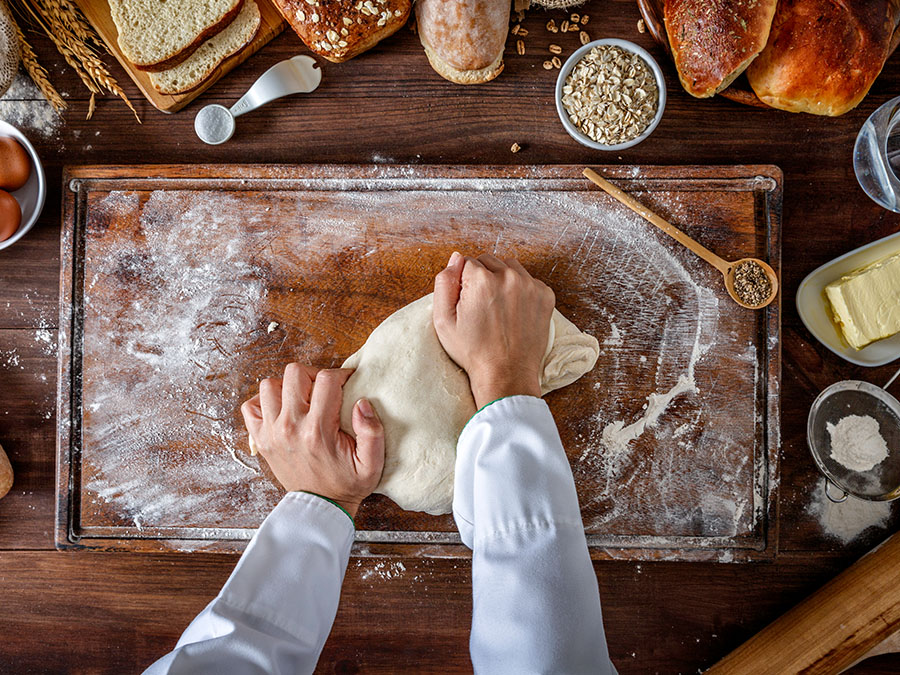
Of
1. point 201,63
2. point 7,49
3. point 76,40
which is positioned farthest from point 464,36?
point 7,49

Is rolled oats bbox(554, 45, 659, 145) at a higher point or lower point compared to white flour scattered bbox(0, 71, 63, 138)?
lower

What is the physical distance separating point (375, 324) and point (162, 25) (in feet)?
2.29

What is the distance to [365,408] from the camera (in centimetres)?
106

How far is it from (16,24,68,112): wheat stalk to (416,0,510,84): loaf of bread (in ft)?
2.45

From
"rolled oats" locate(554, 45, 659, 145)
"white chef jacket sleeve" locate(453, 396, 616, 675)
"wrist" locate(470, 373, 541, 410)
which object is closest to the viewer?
"white chef jacket sleeve" locate(453, 396, 616, 675)

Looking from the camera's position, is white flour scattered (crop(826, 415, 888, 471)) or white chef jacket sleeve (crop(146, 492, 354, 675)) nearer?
white chef jacket sleeve (crop(146, 492, 354, 675))

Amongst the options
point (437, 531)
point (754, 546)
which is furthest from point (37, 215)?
point (754, 546)

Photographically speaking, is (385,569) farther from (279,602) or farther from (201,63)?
(201,63)

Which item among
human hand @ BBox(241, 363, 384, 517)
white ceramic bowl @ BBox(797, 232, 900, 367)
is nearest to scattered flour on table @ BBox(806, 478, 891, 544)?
white ceramic bowl @ BBox(797, 232, 900, 367)

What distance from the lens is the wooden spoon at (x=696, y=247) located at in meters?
1.14

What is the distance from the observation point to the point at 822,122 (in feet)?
4.01

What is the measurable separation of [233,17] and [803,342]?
1.29 m

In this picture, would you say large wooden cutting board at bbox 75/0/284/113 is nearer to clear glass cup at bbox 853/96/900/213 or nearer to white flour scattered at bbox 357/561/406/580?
white flour scattered at bbox 357/561/406/580

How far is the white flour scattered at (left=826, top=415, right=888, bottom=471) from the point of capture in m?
1.17
